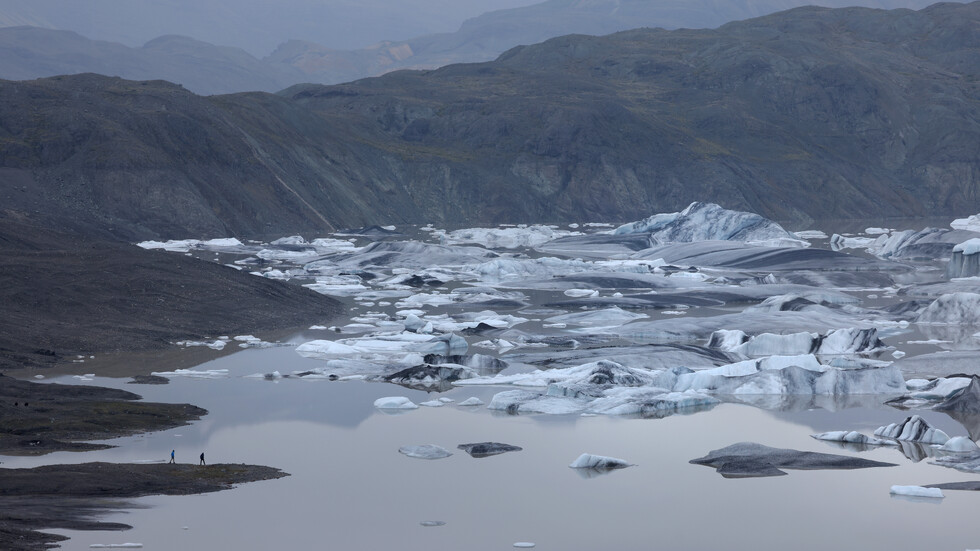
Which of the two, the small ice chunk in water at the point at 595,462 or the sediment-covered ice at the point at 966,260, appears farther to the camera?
the sediment-covered ice at the point at 966,260

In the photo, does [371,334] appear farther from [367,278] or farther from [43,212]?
[43,212]

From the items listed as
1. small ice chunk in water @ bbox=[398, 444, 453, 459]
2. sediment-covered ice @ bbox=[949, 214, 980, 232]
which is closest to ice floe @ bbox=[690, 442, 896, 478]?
small ice chunk in water @ bbox=[398, 444, 453, 459]

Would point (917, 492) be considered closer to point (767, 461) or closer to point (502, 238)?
point (767, 461)

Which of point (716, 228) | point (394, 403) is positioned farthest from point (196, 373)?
point (716, 228)

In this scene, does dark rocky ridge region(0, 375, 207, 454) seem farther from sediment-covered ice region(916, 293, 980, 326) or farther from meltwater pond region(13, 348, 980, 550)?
sediment-covered ice region(916, 293, 980, 326)

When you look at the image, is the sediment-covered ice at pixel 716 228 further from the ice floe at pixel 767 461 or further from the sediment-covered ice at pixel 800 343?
the ice floe at pixel 767 461

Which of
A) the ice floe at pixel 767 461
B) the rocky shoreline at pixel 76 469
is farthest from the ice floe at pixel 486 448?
the rocky shoreline at pixel 76 469
